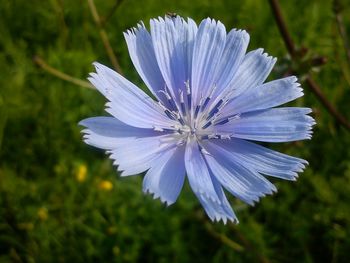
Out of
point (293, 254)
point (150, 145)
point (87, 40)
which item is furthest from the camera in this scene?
point (87, 40)

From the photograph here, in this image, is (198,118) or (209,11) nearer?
(198,118)

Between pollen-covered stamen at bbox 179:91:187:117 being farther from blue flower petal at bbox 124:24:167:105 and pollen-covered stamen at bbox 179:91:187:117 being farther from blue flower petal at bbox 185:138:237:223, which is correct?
blue flower petal at bbox 185:138:237:223

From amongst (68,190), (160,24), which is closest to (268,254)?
(68,190)

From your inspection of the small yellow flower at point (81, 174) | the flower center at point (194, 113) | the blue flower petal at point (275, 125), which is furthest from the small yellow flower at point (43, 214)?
the blue flower petal at point (275, 125)

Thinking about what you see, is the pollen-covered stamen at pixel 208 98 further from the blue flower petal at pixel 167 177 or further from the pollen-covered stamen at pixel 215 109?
the blue flower petal at pixel 167 177

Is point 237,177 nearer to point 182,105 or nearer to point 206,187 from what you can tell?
point 206,187

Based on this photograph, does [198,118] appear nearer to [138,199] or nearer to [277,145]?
[138,199]
